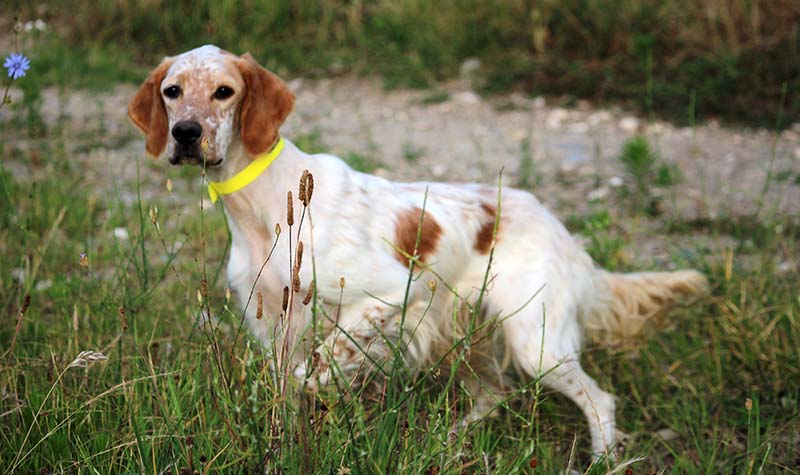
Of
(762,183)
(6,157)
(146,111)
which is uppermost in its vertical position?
(146,111)

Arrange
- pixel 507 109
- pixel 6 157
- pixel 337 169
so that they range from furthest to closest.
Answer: pixel 507 109 < pixel 6 157 < pixel 337 169

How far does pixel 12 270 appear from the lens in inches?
148

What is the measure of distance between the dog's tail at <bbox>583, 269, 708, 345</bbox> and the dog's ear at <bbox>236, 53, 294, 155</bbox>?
1295 mm

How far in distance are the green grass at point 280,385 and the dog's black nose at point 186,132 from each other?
0.21 m

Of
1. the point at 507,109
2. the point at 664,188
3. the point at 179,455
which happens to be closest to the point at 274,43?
the point at 507,109

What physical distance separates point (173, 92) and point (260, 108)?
0.85 feet

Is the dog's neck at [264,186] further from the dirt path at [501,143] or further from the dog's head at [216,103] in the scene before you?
the dirt path at [501,143]

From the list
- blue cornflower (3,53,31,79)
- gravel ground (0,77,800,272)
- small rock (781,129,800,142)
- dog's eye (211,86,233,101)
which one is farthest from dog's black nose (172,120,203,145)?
small rock (781,129,800,142)

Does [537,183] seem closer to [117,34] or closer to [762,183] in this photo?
[762,183]

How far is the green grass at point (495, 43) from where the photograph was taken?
6.12 meters

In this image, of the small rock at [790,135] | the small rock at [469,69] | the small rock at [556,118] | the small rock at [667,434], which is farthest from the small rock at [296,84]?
the small rock at [667,434]

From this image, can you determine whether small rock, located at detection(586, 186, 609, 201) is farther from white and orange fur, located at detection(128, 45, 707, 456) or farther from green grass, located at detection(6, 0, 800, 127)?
white and orange fur, located at detection(128, 45, 707, 456)

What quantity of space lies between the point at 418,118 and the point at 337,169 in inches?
146

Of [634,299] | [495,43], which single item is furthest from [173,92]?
[495,43]
